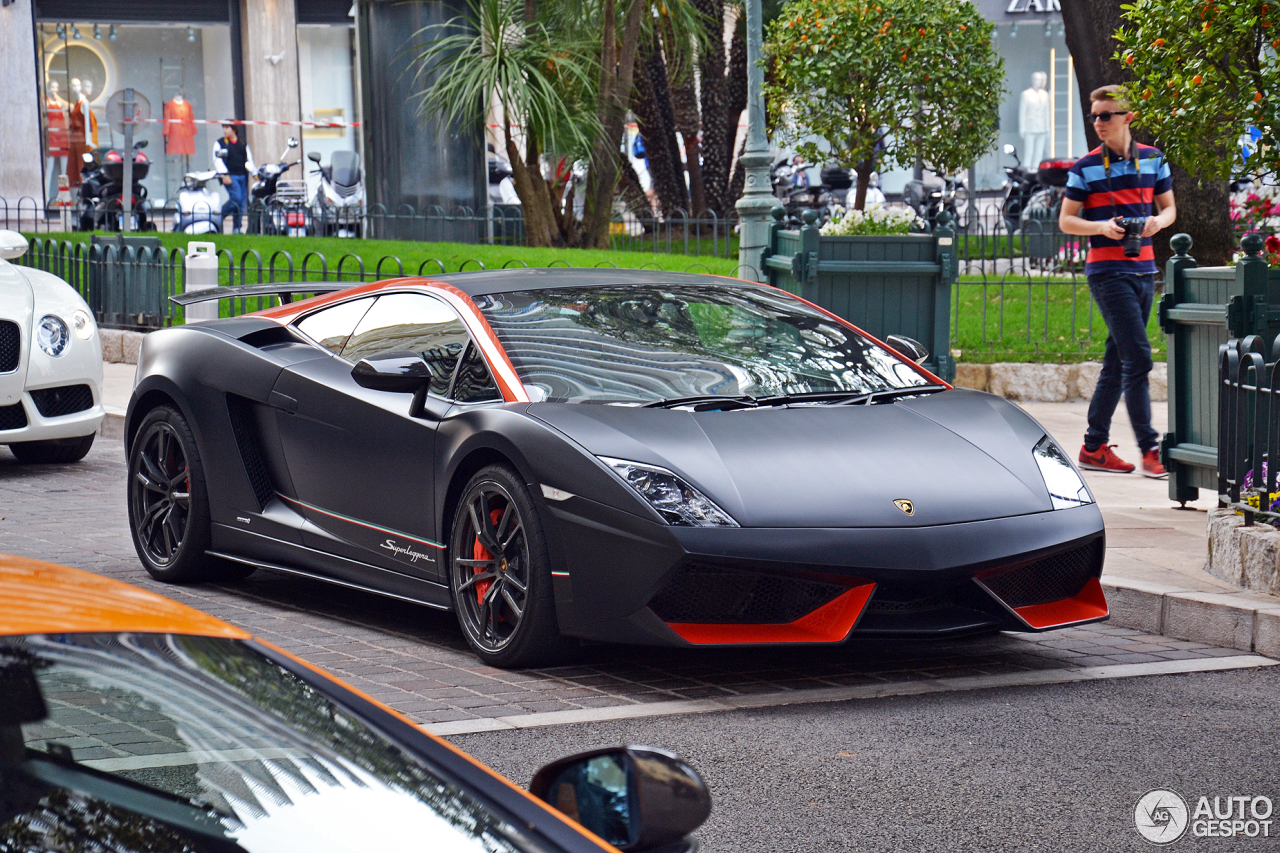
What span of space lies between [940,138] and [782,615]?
12269 millimetres

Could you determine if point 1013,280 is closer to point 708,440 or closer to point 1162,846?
point 708,440

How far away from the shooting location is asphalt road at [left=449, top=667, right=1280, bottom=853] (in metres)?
3.81

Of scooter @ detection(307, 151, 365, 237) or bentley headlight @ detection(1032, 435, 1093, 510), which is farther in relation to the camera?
scooter @ detection(307, 151, 365, 237)

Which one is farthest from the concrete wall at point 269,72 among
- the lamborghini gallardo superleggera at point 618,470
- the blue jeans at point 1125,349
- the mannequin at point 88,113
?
the lamborghini gallardo superleggera at point 618,470

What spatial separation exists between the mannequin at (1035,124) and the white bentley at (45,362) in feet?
95.9

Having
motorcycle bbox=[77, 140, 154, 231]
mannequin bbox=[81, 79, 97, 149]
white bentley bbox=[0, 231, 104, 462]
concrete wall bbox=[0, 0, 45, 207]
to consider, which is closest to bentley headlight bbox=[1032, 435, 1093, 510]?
white bentley bbox=[0, 231, 104, 462]

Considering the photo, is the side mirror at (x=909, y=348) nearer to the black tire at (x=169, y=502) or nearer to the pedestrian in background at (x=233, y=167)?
the black tire at (x=169, y=502)

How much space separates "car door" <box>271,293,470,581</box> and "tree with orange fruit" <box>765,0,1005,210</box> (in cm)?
996

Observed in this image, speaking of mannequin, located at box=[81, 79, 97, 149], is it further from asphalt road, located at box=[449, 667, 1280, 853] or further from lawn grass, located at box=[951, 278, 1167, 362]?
asphalt road, located at box=[449, 667, 1280, 853]

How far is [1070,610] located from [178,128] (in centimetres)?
2975

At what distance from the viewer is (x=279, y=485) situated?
6402mm

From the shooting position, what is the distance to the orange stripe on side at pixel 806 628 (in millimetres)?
4879

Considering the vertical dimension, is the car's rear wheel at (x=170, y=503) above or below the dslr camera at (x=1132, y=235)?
below

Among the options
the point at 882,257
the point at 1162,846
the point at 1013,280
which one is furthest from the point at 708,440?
the point at 1013,280
